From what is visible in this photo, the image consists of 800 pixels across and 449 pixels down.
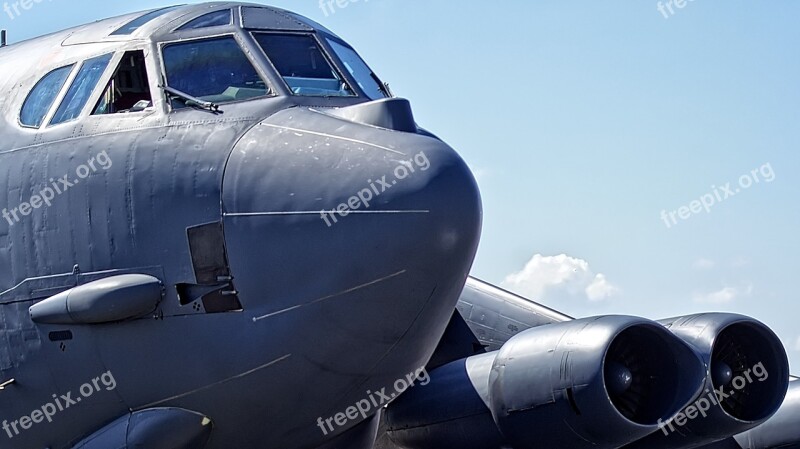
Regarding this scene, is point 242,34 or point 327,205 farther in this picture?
point 242,34

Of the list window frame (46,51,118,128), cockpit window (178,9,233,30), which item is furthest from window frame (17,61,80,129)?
cockpit window (178,9,233,30)

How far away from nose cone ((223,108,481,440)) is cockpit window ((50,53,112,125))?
1.60m

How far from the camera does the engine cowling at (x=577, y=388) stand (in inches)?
384

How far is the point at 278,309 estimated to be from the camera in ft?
25.8

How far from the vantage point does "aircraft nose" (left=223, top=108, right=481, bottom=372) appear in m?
7.68

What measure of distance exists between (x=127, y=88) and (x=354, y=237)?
2439 millimetres

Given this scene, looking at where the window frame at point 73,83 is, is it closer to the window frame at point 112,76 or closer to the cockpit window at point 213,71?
the window frame at point 112,76

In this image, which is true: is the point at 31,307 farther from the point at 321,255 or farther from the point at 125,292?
the point at 321,255

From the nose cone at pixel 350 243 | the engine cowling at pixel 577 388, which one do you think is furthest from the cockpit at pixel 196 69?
the engine cowling at pixel 577 388

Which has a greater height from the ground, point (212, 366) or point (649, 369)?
point (212, 366)

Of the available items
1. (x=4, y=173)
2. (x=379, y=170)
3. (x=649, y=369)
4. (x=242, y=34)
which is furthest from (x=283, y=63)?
(x=649, y=369)

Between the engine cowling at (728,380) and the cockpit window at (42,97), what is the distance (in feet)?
19.1

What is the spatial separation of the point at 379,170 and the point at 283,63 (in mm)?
1695

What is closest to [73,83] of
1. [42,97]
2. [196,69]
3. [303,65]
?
[42,97]
